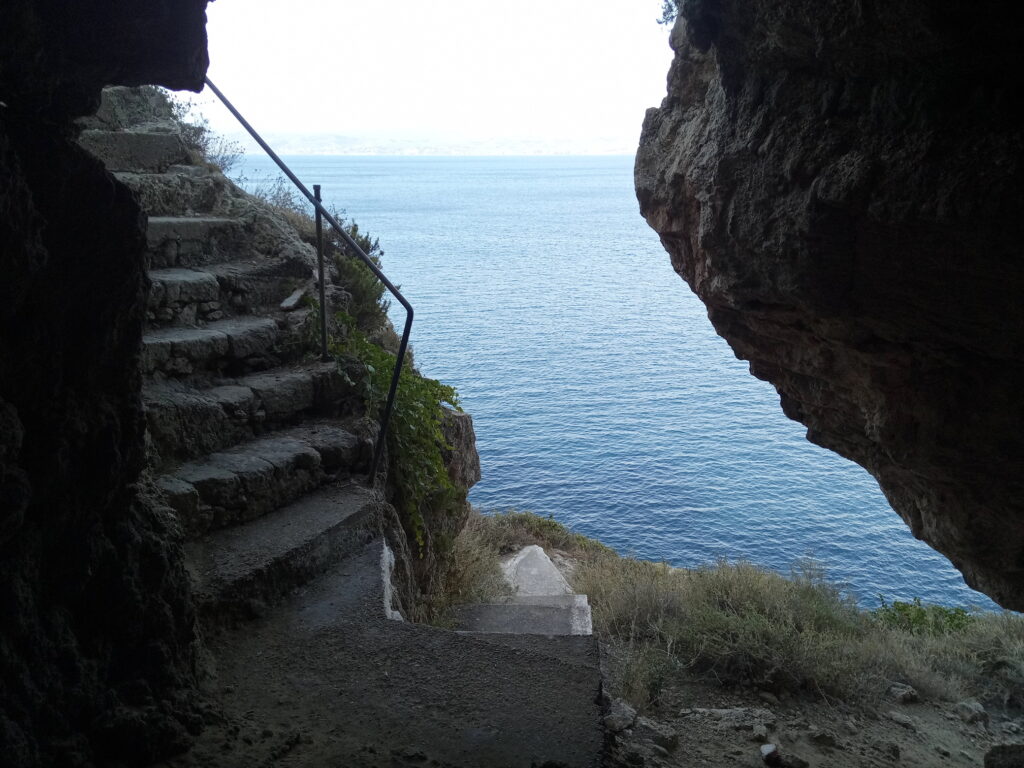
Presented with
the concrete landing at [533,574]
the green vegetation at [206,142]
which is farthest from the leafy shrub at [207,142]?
the concrete landing at [533,574]

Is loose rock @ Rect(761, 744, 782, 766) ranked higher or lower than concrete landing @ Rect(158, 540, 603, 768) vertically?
lower

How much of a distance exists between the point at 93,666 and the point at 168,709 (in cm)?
31

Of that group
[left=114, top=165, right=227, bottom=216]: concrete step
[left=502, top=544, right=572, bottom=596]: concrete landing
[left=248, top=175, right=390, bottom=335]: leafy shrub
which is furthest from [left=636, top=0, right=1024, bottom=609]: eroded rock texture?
[left=502, top=544, right=572, bottom=596]: concrete landing

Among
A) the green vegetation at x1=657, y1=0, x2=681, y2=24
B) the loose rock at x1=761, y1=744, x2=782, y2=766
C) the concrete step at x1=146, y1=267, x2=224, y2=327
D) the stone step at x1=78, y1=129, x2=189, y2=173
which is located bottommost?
the loose rock at x1=761, y1=744, x2=782, y2=766

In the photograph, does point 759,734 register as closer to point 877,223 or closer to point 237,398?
point 877,223

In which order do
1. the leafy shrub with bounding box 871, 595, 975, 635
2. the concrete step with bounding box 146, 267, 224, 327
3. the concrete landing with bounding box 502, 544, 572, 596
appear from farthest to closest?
the concrete landing with bounding box 502, 544, 572, 596
the leafy shrub with bounding box 871, 595, 975, 635
the concrete step with bounding box 146, 267, 224, 327

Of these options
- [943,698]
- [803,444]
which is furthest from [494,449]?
[943,698]

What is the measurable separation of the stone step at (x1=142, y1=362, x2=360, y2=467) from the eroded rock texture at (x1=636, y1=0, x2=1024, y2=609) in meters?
2.16

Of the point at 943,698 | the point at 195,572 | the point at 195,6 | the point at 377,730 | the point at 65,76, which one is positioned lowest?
the point at 943,698

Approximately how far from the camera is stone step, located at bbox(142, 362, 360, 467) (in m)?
4.45

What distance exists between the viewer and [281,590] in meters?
4.00

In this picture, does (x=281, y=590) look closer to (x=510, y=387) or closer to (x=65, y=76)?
(x=65, y=76)

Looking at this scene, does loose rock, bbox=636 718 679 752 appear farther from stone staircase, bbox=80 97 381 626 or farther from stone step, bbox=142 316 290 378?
stone step, bbox=142 316 290 378

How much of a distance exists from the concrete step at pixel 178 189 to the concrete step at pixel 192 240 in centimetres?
23
